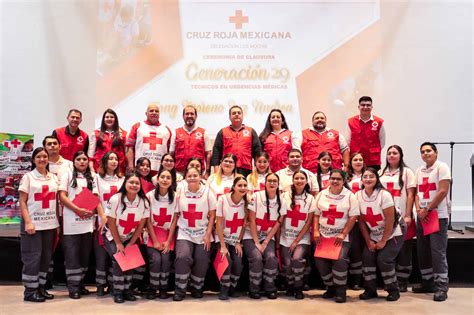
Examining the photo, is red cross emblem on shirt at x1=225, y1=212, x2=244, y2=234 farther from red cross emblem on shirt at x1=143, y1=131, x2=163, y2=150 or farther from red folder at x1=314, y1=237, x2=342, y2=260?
red cross emblem on shirt at x1=143, y1=131, x2=163, y2=150

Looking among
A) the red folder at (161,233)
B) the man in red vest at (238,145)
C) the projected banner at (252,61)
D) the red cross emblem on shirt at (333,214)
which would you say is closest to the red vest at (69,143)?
the red folder at (161,233)

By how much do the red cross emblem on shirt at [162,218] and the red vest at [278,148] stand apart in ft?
3.79

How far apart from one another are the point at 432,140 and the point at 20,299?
469 centimetres

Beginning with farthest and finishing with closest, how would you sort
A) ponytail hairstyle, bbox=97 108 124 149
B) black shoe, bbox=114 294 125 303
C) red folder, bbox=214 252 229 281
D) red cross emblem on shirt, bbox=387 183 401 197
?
ponytail hairstyle, bbox=97 108 124 149, red cross emblem on shirt, bbox=387 183 401 197, red folder, bbox=214 252 229 281, black shoe, bbox=114 294 125 303

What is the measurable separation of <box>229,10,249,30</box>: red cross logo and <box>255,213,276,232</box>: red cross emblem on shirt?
272 cm

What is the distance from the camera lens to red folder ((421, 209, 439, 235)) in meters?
3.62

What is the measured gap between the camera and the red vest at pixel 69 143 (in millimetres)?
4070

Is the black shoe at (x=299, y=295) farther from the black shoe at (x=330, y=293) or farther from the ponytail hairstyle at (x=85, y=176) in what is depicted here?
the ponytail hairstyle at (x=85, y=176)

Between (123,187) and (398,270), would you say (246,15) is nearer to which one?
(123,187)

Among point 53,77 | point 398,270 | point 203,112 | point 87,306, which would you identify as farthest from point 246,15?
point 87,306

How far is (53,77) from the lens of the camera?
561 cm

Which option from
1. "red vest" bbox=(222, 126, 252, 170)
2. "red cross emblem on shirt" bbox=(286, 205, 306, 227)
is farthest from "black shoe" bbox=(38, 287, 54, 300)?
"red cross emblem on shirt" bbox=(286, 205, 306, 227)

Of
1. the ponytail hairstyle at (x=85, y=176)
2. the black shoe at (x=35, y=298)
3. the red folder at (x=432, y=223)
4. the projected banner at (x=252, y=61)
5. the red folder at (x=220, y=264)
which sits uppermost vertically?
the projected banner at (x=252, y=61)

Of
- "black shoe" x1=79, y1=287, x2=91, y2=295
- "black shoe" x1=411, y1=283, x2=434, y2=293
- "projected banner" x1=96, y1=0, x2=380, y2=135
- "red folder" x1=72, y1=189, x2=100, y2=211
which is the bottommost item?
"black shoe" x1=411, y1=283, x2=434, y2=293
